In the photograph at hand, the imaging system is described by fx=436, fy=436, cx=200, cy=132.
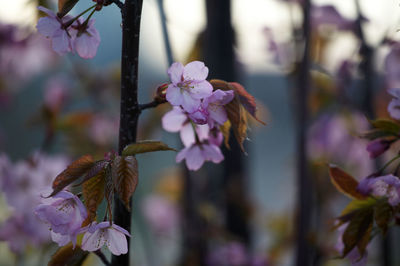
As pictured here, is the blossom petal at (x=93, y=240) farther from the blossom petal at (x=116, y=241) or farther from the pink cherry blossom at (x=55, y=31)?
the pink cherry blossom at (x=55, y=31)

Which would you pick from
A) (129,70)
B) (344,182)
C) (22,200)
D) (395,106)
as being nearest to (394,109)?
(395,106)

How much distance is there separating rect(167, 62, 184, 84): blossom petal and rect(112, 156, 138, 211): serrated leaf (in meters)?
0.11

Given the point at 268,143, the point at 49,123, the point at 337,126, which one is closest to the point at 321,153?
the point at 337,126

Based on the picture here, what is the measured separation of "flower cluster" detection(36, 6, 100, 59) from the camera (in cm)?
52

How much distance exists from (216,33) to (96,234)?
3.37 feet

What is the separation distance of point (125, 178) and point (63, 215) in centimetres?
10

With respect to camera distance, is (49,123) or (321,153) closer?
(49,123)

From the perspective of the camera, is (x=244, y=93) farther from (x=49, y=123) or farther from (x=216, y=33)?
(x=216, y=33)

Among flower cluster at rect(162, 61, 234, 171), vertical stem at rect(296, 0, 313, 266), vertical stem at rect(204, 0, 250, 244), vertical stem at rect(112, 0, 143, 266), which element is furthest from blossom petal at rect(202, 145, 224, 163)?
vertical stem at rect(204, 0, 250, 244)

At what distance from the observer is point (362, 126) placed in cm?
141

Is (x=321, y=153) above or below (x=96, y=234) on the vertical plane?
below

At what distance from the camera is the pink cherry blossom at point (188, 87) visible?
1.57 feet

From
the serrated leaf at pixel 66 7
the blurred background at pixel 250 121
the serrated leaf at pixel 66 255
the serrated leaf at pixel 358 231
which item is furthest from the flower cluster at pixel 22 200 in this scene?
the serrated leaf at pixel 358 231

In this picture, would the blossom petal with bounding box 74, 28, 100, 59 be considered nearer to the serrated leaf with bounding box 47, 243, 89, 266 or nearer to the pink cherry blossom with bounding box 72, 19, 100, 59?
the pink cherry blossom with bounding box 72, 19, 100, 59
